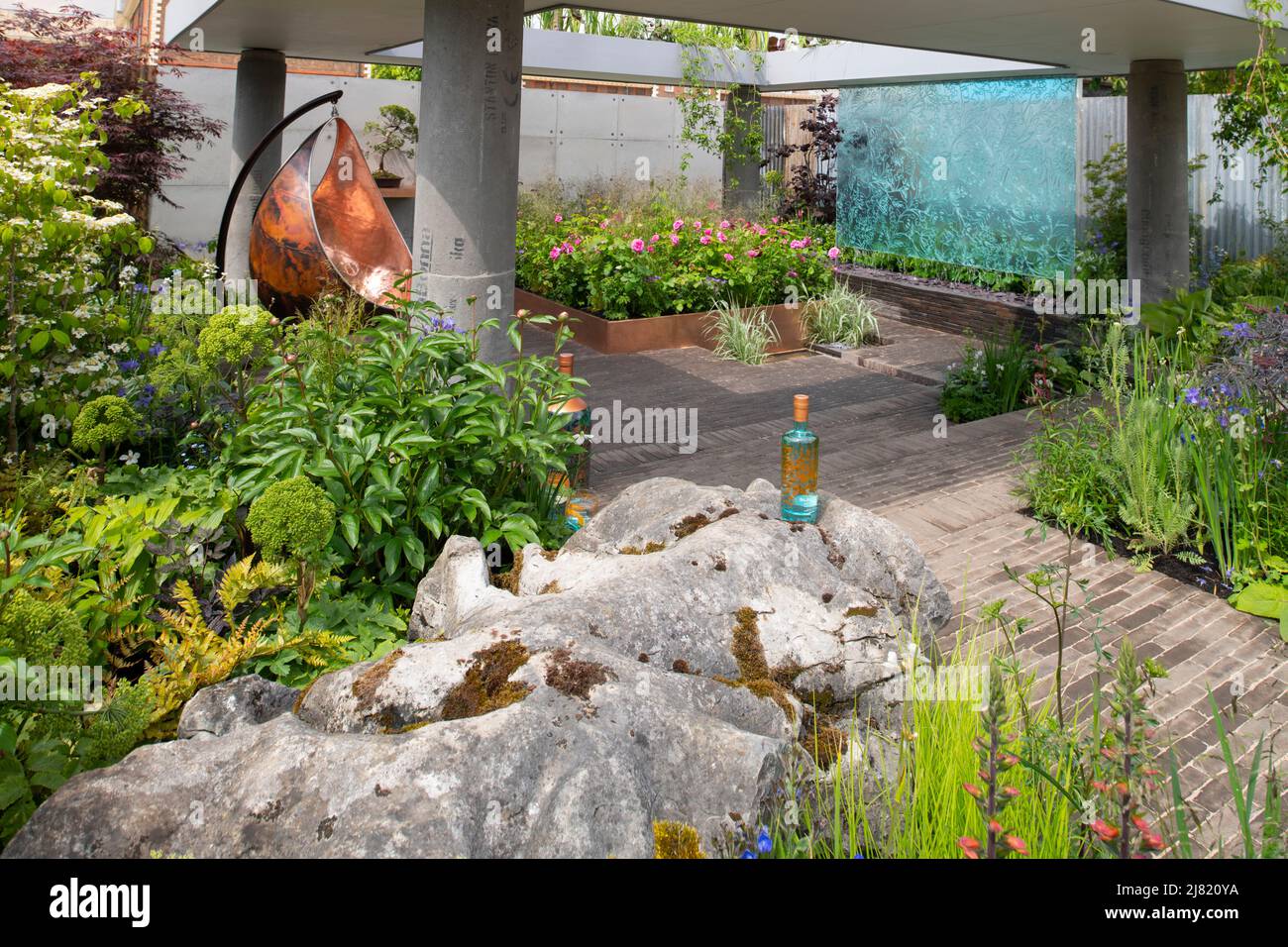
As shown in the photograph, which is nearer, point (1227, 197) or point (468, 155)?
point (468, 155)

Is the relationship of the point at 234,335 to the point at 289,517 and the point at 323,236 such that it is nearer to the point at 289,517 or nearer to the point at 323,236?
the point at 289,517

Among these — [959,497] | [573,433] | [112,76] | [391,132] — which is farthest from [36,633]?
[391,132]

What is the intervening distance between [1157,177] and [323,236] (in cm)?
757

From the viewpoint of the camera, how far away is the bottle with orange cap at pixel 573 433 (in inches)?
191

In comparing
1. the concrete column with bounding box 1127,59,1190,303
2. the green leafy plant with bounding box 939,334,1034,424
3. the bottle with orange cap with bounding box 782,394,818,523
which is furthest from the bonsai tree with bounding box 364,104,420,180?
the bottle with orange cap with bounding box 782,394,818,523

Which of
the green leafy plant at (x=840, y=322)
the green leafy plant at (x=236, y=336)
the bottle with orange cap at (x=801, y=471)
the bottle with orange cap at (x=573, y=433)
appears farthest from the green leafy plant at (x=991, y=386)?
the green leafy plant at (x=236, y=336)

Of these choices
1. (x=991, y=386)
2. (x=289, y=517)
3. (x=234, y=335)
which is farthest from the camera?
(x=991, y=386)

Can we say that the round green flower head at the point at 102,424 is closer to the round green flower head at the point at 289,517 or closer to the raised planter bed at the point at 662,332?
the round green flower head at the point at 289,517

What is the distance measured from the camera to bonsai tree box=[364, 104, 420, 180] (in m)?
15.4

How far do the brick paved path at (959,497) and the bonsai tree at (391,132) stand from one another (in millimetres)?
5981

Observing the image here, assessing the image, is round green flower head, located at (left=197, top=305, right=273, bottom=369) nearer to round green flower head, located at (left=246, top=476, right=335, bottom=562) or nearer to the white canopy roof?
round green flower head, located at (left=246, top=476, right=335, bottom=562)

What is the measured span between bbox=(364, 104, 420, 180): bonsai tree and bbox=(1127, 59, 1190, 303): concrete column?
390 inches

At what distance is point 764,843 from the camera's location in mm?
2057

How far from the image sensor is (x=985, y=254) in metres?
13.1
